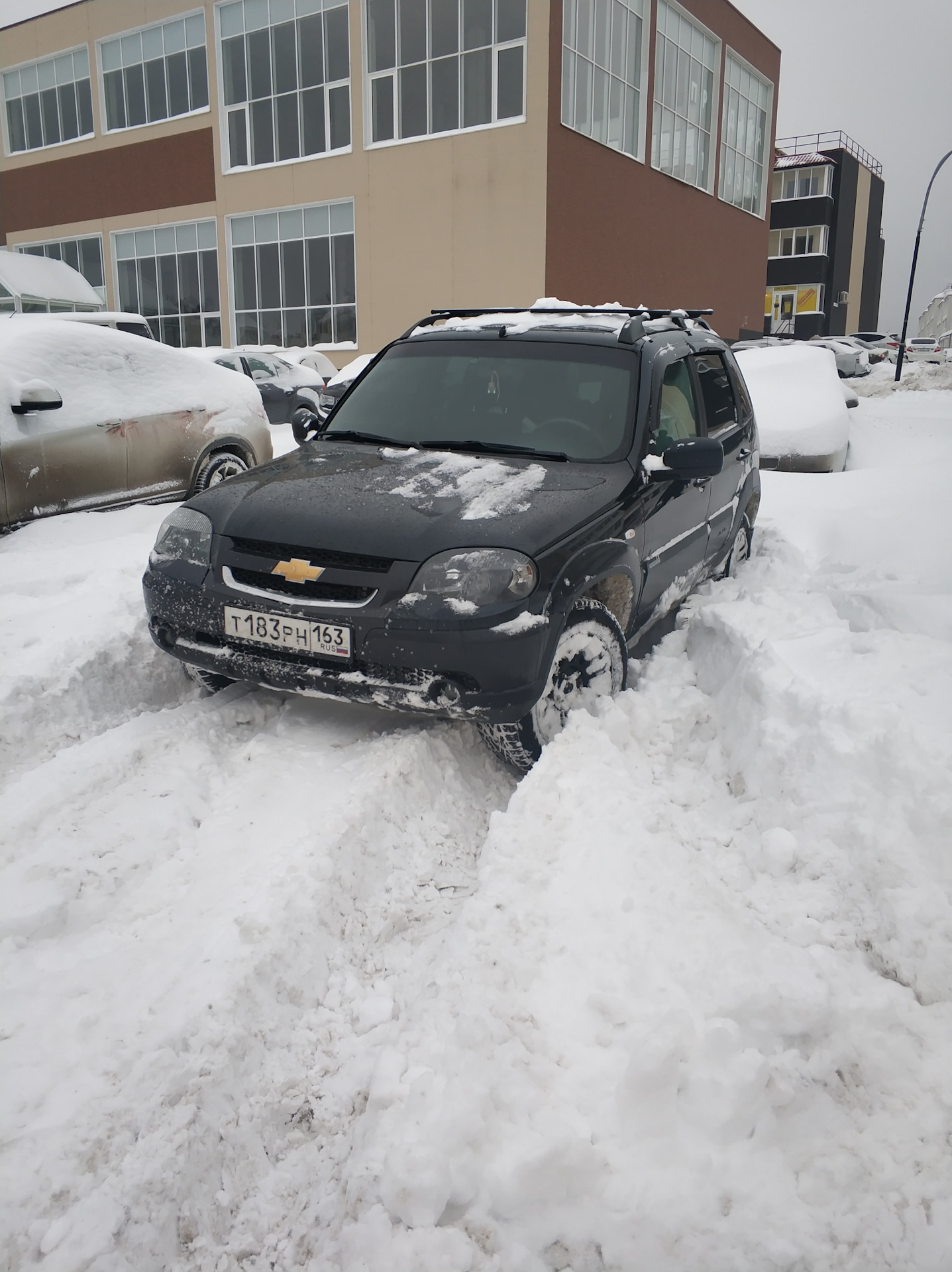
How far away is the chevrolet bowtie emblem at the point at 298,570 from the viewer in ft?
10.7

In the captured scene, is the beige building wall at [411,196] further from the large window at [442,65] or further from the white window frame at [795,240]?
the white window frame at [795,240]

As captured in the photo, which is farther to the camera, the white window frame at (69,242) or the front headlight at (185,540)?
the white window frame at (69,242)

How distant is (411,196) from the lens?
818 inches

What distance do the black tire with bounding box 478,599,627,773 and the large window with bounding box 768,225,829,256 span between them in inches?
2202

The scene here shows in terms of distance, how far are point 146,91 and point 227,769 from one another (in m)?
27.9

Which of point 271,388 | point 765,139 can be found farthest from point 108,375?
point 765,139

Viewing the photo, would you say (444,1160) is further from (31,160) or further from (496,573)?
(31,160)

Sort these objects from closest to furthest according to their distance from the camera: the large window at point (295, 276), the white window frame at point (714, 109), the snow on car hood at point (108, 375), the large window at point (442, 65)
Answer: the snow on car hood at point (108, 375) → the large window at point (442, 65) → the large window at point (295, 276) → the white window frame at point (714, 109)

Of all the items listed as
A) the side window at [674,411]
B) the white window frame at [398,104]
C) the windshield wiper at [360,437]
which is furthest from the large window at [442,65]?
the windshield wiper at [360,437]

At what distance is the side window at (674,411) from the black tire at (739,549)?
115cm

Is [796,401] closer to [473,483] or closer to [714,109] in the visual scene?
[473,483]

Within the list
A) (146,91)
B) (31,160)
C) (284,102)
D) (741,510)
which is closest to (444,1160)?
(741,510)

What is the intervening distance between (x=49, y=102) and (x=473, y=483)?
31.1 m

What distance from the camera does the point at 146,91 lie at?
25031 millimetres
